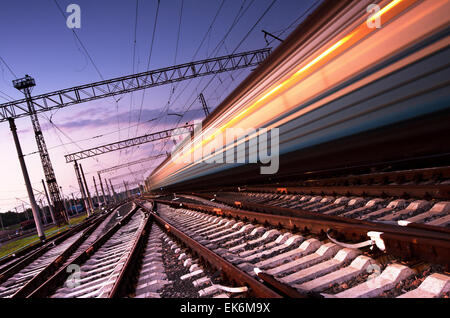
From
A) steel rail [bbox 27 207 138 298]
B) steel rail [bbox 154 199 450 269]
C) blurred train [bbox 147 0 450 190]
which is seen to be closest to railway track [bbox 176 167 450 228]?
steel rail [bbox 154 199 450 269]

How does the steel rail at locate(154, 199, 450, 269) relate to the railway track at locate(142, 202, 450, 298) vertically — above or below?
above

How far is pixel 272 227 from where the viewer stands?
16.9ft

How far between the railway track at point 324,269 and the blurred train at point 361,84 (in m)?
2.09

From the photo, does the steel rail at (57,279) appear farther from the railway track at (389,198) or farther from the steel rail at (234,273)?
the railway track at (389,198)

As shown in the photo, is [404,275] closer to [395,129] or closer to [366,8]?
[395,129]

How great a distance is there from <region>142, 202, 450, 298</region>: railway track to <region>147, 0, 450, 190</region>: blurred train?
209cm

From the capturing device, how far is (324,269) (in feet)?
9.96

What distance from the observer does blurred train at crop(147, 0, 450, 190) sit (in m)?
3.76

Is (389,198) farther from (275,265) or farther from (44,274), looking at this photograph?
(44,274)

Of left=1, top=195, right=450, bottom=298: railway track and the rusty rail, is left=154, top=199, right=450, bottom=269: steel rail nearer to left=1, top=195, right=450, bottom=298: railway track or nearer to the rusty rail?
left=1, top=195, right=450, bottom=298: railway track

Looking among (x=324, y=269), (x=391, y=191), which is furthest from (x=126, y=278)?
(x=391, y=191)

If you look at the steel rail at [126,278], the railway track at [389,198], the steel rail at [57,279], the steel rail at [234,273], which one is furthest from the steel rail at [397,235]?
the steel rail at [57,279]
